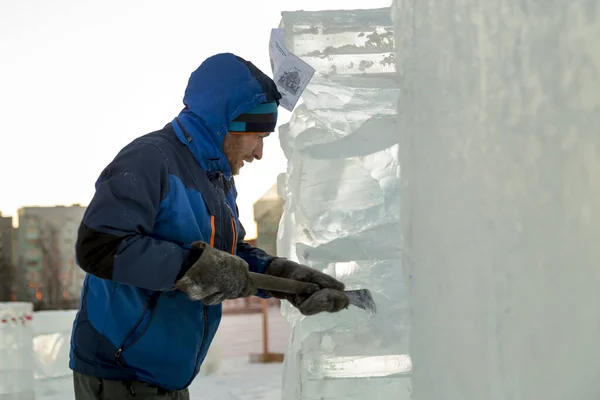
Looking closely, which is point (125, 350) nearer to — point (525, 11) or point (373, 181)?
point (525, 11)

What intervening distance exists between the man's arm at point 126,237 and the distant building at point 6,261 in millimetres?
20454

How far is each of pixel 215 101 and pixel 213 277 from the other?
0.54 m

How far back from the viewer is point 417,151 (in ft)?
3.65

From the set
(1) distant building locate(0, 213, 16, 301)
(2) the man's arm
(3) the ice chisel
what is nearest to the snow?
(3) the ice chisel

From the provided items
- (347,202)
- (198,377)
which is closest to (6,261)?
(198,377)

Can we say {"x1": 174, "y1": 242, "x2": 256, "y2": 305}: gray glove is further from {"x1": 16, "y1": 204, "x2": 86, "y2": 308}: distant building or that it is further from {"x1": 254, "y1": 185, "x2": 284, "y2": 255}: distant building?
{"x1": 16, "y1": 204, "x2": 86, "y2": 308}: distant building

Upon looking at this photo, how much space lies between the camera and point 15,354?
19.9ft

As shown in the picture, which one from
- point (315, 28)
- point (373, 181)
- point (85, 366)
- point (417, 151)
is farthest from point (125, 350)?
point (315, 28)

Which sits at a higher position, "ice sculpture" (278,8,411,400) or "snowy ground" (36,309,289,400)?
"ice sculpture" (278,8,411,400)

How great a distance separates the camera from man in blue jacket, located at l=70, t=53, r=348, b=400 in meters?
1.76

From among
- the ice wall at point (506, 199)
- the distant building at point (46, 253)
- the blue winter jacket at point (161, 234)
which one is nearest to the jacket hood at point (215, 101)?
the blue winter jacket at point (161, 234)

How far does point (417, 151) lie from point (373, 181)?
226 centimetres

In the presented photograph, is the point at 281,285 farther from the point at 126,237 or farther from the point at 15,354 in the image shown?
the point at 15,354

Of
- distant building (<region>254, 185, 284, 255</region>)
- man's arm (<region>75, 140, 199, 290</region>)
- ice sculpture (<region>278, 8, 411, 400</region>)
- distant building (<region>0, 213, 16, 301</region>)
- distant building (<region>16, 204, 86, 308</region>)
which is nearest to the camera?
man's arm (<region>75, 140, 199, 290</region>)
